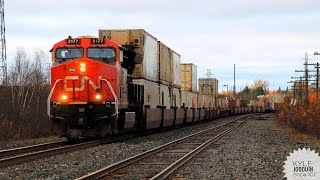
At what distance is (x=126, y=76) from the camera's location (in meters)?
17.0

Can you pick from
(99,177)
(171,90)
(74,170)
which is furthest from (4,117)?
(99,177)

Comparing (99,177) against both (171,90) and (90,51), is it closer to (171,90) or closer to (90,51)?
(90,51)

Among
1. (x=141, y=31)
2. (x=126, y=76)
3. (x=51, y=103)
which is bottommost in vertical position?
(x=51, y=103)

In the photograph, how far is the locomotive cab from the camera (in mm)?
14930

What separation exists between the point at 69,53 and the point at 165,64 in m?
9.86

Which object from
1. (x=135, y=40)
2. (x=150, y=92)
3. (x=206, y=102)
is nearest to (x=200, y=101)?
(x=206, y=102)

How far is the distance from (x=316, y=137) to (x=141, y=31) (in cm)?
997

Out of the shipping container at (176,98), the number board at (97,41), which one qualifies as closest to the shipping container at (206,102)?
the shipping container at (176,98)

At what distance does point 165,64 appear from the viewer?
2481 cm

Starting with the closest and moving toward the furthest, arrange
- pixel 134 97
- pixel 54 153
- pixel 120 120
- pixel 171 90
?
pixel 54 153
pixel 120 120
pixel 134 97
pixel 171 90

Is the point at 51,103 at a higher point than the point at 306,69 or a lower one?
lower

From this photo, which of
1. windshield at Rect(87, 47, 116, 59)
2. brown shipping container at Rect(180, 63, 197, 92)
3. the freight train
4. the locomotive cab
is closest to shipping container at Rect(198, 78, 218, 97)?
brown shipping container at Rect(180, 63, 197, 92)

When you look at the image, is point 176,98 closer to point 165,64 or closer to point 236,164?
point 165,64

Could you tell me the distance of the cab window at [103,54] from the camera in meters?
15.6
